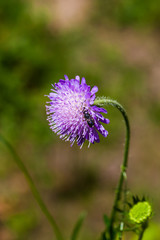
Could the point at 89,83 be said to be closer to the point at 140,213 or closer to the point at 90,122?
the point at 90,122

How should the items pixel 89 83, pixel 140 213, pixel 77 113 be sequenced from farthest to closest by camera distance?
pixel 89 83
pixel 77 113
pixel 140 213

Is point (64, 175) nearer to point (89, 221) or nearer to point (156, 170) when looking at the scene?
point (89, 221)

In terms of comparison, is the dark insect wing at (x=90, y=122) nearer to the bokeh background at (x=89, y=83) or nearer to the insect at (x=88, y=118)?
the insect at (x=88, y=118)

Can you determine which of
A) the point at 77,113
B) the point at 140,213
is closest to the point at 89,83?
the point at 77,113

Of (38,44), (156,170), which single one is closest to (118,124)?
(156,170)

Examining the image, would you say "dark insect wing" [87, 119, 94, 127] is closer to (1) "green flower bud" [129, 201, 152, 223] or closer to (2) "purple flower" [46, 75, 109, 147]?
(2) "purple flower" [46, 75, 109, 147]

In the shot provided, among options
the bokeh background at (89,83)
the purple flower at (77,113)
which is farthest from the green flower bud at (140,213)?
the bokeh background at (89,83)

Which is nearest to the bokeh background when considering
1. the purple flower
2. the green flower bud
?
the green flower bud
